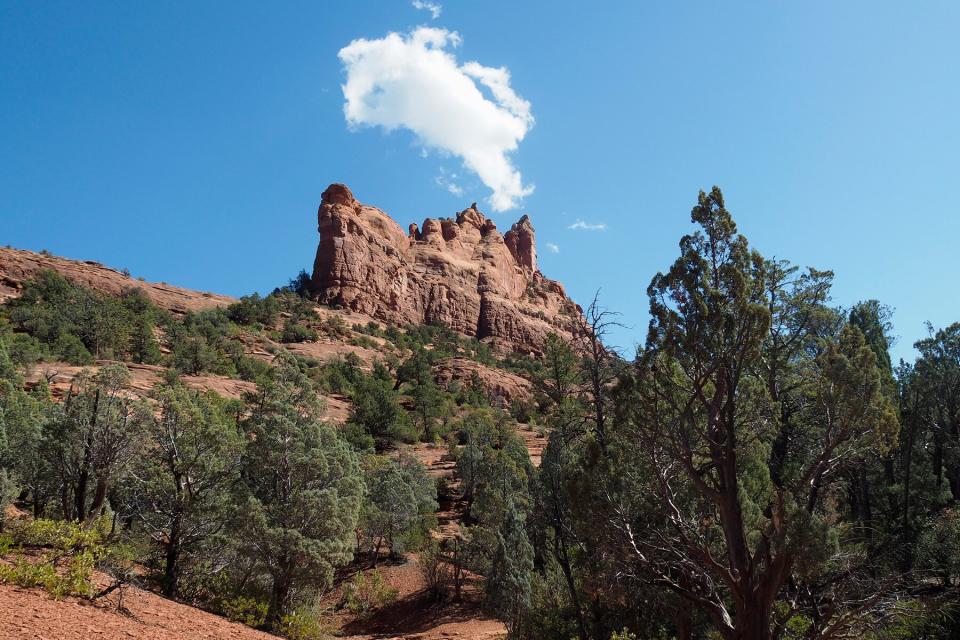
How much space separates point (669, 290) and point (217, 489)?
13136 mm

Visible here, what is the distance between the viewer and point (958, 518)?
15664mm

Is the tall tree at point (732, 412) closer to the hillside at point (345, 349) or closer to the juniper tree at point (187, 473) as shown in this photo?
the hillside at point (345, 349)

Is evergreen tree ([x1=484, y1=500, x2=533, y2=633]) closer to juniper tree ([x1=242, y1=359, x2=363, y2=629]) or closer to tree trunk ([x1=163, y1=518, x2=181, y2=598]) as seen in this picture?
juniper tree ([x1=242, y1=359, x2=363, y2=629])

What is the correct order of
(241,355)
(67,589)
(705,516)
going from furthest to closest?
(241,355) < (705,516) < (67,589)

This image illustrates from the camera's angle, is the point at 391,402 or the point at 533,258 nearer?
the point at 391,402

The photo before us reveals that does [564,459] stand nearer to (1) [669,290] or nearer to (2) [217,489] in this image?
(1) [669,290]

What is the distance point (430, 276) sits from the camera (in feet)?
324

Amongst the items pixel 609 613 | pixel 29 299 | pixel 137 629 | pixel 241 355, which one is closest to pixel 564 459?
pixel 609 613

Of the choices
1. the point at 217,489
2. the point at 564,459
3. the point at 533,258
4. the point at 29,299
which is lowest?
the point at 217,489

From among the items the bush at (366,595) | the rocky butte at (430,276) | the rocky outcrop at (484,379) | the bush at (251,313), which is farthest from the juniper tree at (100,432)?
the rocky butte at (430,276)

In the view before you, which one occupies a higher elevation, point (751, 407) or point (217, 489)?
point (751, 407)

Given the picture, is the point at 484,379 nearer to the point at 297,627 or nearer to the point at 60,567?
the point at 297,627

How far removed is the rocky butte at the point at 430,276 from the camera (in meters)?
87.1

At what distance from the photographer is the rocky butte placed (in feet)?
286
